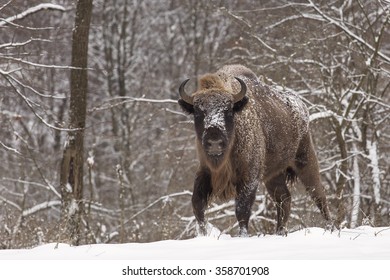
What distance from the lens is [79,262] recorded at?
532 centimetres

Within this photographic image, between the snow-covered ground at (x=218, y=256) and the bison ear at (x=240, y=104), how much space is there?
2233 millimetres

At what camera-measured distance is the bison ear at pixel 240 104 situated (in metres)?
8.34

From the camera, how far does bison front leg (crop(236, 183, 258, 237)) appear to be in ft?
26.8

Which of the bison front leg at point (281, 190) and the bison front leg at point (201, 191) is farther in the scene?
the bison front leg at point (281, 190)

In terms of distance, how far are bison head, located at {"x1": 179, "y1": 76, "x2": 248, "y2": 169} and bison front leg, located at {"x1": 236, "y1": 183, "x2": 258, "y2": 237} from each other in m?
0.50

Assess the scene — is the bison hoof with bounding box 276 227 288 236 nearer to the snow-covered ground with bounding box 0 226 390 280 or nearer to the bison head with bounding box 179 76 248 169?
the bison head with bounding box 179 76 248 169

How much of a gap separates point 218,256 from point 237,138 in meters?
3.15

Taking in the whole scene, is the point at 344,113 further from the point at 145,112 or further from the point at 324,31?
the point at 145,112

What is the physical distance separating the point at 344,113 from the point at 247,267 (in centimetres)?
984

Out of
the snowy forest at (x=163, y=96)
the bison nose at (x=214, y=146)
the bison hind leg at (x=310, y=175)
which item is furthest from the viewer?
the snowy forest at (x=163, y=96)

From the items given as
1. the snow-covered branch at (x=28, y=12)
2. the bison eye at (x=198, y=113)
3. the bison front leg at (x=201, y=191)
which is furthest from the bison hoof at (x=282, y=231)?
the snow-covered branch at (x=28, y=12)

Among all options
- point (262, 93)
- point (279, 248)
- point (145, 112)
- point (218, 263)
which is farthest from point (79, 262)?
point (145, 112)

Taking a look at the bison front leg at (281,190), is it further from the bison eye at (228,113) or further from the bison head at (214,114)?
the bison eye at (228,113)

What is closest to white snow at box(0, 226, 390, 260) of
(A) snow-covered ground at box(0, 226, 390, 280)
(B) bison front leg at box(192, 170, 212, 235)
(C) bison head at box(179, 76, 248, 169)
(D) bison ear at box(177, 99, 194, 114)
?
(A) snow-covered ground at box(0, 226, 390, 280)
